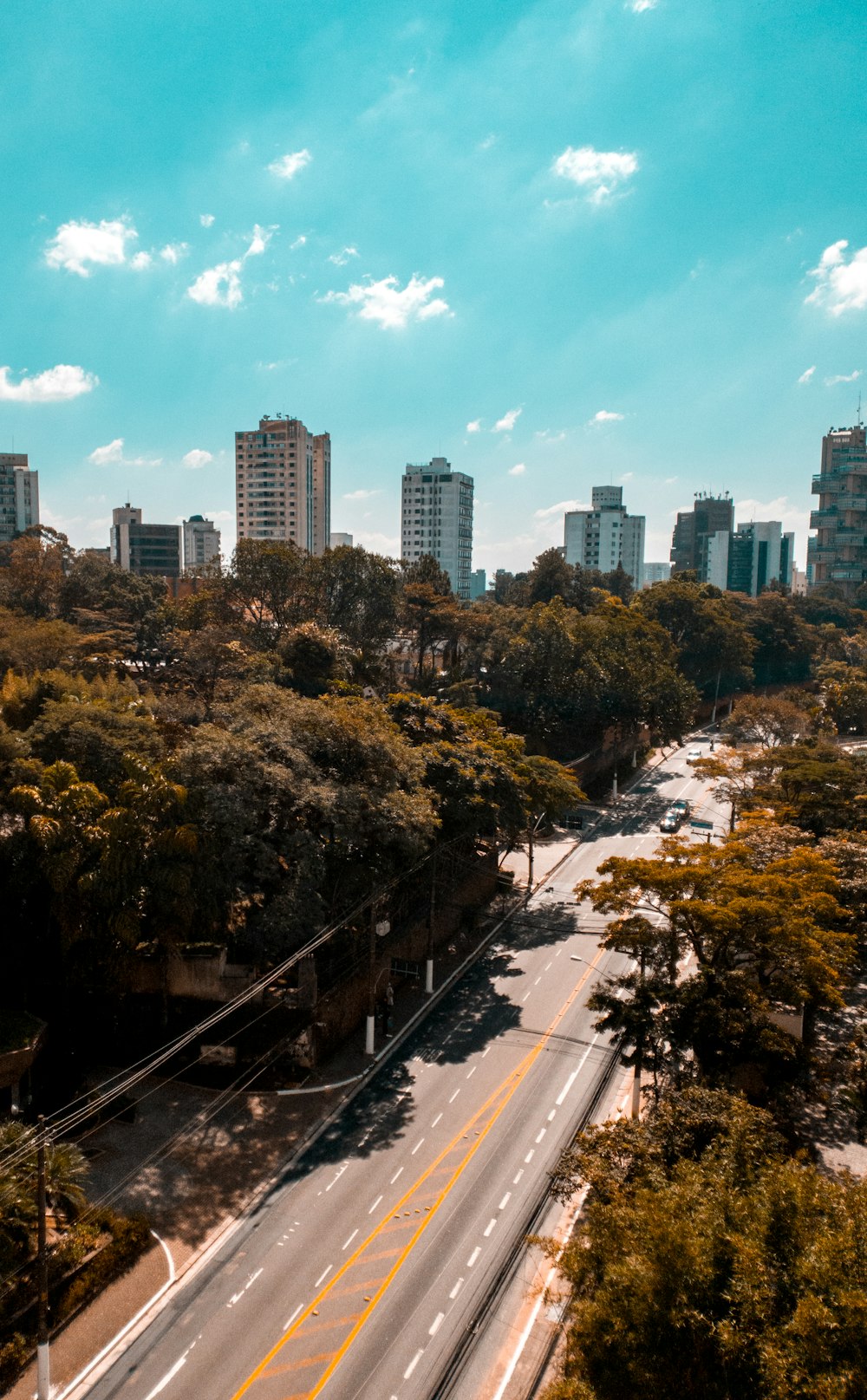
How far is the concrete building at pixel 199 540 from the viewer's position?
613 feet

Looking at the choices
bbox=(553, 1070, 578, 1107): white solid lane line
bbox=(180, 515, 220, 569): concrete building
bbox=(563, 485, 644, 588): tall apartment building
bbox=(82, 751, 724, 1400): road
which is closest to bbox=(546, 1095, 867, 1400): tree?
bbox=(82, 751, 724, 1400): road

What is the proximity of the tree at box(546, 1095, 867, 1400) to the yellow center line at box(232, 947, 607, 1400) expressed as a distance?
604 cm

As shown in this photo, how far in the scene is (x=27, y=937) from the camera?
27328mm

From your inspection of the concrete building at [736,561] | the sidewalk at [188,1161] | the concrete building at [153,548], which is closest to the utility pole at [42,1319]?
the sidewalk at [188,1161]

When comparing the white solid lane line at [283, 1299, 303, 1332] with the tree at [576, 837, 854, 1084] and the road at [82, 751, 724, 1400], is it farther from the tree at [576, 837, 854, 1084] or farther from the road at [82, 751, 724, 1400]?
the tree at [576, 837, 854, 1084]

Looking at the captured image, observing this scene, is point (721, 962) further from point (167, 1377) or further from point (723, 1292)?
point (167, 1377)

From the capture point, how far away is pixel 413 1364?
656 inches

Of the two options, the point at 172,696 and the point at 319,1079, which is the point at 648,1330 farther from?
the point at 172,696

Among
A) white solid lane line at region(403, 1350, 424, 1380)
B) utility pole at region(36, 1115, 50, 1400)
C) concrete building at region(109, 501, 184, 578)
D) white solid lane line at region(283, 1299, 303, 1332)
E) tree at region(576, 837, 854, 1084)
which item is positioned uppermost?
concrete building at region(109, 501, 184, 578)

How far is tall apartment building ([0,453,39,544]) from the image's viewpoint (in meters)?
131

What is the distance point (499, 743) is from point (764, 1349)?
30.3 m

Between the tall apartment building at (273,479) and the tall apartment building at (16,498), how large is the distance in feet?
104

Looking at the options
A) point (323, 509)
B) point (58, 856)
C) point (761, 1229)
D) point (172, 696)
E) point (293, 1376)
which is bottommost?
point (293, 1376)

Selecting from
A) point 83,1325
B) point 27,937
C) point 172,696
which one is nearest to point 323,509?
point 172,696
